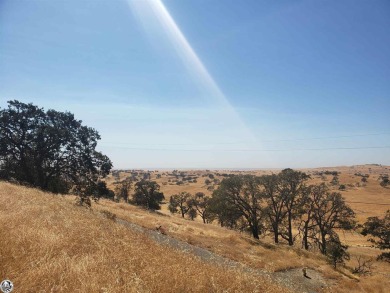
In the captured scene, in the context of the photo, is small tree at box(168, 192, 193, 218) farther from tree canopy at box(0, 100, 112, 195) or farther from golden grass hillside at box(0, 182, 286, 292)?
golden grass hillside at box(0, 182, 286, 292)

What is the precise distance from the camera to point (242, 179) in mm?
38781

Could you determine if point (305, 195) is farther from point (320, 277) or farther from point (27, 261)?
point (27, 261)

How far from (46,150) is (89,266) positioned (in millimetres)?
29078

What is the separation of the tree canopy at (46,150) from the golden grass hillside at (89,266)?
78.9 ft

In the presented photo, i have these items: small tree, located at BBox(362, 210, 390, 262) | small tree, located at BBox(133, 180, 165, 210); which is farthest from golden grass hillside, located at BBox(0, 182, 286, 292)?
small tree, located at BBox(133, 180, 165, 210)

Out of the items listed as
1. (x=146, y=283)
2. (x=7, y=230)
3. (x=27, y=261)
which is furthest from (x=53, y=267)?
(x=7, y=230)

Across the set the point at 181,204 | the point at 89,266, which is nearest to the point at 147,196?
the point at 181,204

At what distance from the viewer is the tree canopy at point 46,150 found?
2912 cm

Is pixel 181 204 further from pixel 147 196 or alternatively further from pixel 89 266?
pixel 89 266

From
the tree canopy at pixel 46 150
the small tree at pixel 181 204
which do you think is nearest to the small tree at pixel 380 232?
the tree canopy at pixel 46 150

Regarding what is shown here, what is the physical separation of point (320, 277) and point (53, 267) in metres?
21.2

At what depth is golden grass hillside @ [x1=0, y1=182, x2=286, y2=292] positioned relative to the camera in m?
3.97

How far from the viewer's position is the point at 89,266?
4.65 m

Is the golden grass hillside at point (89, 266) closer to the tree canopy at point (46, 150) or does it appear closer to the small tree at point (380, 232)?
the tree canopy at point (46, 150)
